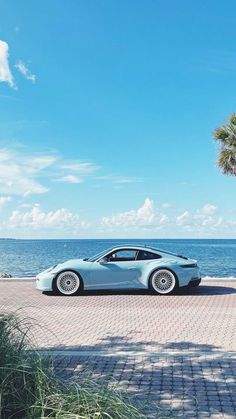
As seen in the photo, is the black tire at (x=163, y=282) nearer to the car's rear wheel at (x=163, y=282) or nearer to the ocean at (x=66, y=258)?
the car's rear wheel at (x=163, y=282)

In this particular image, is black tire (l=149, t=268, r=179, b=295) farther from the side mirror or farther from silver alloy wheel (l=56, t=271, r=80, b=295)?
silver alloy wheel (l=56, t=271, r=80, b=295)

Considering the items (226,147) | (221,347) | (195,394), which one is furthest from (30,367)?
(226,147)

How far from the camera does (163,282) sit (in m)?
11.8

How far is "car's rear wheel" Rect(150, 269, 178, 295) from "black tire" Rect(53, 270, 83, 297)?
1.96m

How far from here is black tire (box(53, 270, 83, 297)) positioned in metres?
11.9

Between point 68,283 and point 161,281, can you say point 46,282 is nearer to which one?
point 68,283

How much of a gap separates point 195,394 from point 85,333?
123 inches

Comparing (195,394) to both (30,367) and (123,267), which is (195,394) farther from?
(123,267)

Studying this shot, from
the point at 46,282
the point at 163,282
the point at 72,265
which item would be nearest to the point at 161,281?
the point at 163,282

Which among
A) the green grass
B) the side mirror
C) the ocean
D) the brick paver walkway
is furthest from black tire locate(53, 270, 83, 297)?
the ocean

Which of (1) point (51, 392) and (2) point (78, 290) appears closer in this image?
(1) point (51, 392)

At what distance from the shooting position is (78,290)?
39.2 ft

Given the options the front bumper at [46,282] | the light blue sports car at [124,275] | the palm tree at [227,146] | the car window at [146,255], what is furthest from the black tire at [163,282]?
the palm tree at [227,146]

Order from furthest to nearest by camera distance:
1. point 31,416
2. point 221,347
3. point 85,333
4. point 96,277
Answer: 1. point 96,277
2. point 85,333
3. point 221,347
4. point 31,416
